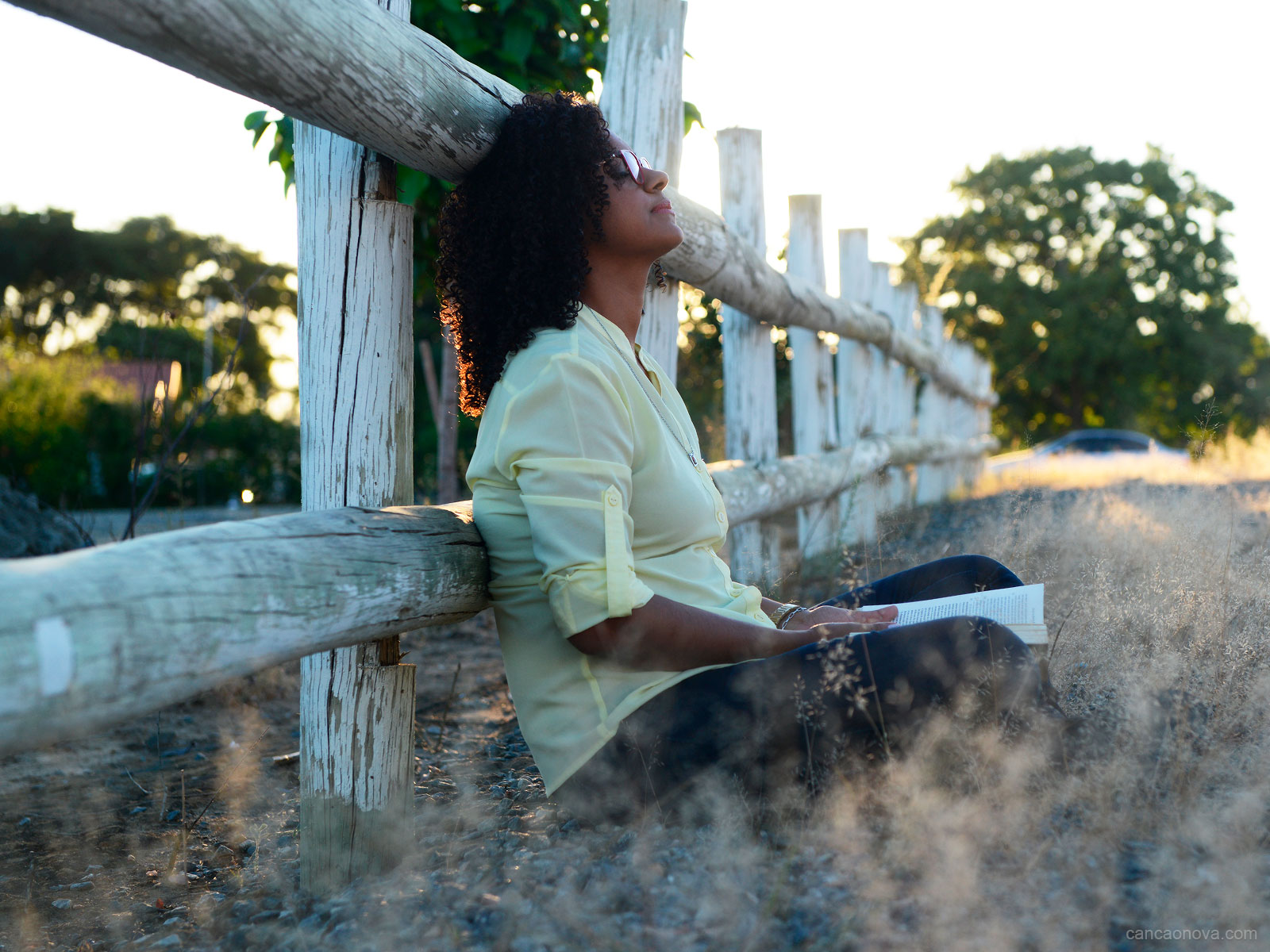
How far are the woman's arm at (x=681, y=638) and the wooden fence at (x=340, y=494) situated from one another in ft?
1.22

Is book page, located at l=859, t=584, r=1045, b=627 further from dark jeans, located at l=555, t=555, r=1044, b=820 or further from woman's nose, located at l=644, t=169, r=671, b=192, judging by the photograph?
woman's nose, located at l=644, t=169, r=671, b=192

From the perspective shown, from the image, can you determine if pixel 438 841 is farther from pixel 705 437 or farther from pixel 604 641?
pixel 705 437

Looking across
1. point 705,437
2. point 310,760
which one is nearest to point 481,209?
point 310,760

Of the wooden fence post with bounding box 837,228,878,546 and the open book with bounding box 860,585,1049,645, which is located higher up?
the wooden fence post with bounding box 837,228,878,546

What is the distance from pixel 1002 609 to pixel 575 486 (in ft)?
3.35

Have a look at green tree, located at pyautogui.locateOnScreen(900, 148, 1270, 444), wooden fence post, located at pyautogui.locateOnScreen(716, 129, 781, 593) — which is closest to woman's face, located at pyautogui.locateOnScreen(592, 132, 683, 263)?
wooden fence post, located at pyautogui.locateOnScreen(716, 129, 781, 593)

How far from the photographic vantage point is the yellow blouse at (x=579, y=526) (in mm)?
1764

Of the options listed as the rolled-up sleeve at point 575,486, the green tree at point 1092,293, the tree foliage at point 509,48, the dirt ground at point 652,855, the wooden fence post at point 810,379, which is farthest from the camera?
the green tree at point 1092,293

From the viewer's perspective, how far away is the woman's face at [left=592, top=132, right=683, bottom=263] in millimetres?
2285

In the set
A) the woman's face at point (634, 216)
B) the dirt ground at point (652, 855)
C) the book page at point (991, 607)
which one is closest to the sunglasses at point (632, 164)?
the woman's face at point (634, 216)

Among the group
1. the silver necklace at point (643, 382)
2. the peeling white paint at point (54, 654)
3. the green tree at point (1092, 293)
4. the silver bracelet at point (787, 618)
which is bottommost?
the silver bracelet at point (787, 618)

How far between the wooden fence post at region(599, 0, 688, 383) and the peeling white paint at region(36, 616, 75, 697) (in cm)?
219

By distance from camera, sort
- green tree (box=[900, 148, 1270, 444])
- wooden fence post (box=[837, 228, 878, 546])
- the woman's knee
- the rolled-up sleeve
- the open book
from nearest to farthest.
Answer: the rolled-up sleeve
the open book
the woman's knee
wooden fence post (box=[837, 228, 878, 546])
green tree (box=[900, 148, 1270, 444])

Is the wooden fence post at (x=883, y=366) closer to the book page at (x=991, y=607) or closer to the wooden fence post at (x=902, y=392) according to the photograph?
the wooden fence post at (x=902, y=392)
